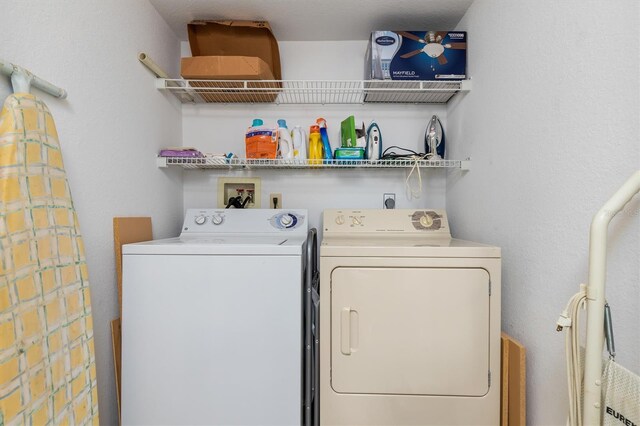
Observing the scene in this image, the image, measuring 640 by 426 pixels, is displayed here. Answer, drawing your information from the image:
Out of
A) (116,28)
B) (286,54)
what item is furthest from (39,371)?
(286,54)

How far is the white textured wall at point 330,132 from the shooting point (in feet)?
7.04

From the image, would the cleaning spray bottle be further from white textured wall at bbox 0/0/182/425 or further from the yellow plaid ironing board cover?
the yellow plaid ironing board cover

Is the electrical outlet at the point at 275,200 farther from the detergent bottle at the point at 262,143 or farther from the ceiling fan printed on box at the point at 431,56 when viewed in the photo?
the ceiling fan printed on box at the point at 431,56

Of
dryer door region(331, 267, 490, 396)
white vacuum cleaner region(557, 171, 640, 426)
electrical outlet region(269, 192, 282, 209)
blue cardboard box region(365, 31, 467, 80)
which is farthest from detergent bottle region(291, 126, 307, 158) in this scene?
white vacuum cleaner region(557, 171, 640, 426)

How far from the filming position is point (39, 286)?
0.96 metres

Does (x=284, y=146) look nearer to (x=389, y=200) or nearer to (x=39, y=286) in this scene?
(x=389, y=200)

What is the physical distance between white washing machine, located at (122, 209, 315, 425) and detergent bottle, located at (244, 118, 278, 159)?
0.72 m

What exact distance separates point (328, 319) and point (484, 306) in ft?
2.05

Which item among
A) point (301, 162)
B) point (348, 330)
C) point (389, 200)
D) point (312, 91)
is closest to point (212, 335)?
point (348, 330)

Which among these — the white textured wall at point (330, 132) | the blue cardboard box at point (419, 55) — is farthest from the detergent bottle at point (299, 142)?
the blue cardboard box at point (419, 55)

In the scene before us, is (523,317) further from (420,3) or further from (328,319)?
(420,3)

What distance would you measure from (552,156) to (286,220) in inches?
51.9

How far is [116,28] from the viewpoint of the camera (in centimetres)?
147

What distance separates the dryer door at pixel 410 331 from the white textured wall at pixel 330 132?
Answer: 0.90 meters
